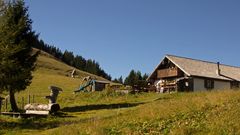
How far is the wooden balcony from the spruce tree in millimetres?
26632

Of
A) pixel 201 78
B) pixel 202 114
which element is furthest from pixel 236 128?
pixel 201 78

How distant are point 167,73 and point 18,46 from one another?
32454 millimetres

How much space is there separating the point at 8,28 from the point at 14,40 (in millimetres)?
2045

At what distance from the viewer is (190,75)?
63344mm

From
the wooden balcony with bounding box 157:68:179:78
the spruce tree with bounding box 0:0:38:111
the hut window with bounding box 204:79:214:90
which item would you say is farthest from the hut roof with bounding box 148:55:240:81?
the spruce tree with bounding box 0:0:38:111

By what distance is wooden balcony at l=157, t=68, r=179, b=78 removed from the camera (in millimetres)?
67188

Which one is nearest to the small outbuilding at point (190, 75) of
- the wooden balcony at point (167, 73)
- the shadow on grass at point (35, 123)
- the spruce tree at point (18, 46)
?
the wooden balcony at point (167, 73)

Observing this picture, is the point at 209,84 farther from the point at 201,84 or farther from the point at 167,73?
the point at 167,73

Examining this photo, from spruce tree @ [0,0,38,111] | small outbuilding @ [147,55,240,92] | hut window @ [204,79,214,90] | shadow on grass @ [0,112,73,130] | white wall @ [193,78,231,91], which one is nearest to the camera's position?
shadow on grass @ [0,112,73,130]

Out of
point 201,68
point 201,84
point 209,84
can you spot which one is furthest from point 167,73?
point 209,84

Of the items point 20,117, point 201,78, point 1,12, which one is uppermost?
point 1,12

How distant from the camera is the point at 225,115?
19547 mm

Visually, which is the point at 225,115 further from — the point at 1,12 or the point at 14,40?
the point at 14,40

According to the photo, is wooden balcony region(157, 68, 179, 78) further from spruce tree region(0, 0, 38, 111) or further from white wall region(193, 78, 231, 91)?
spruce tree region(0, 0, 38, 111)
